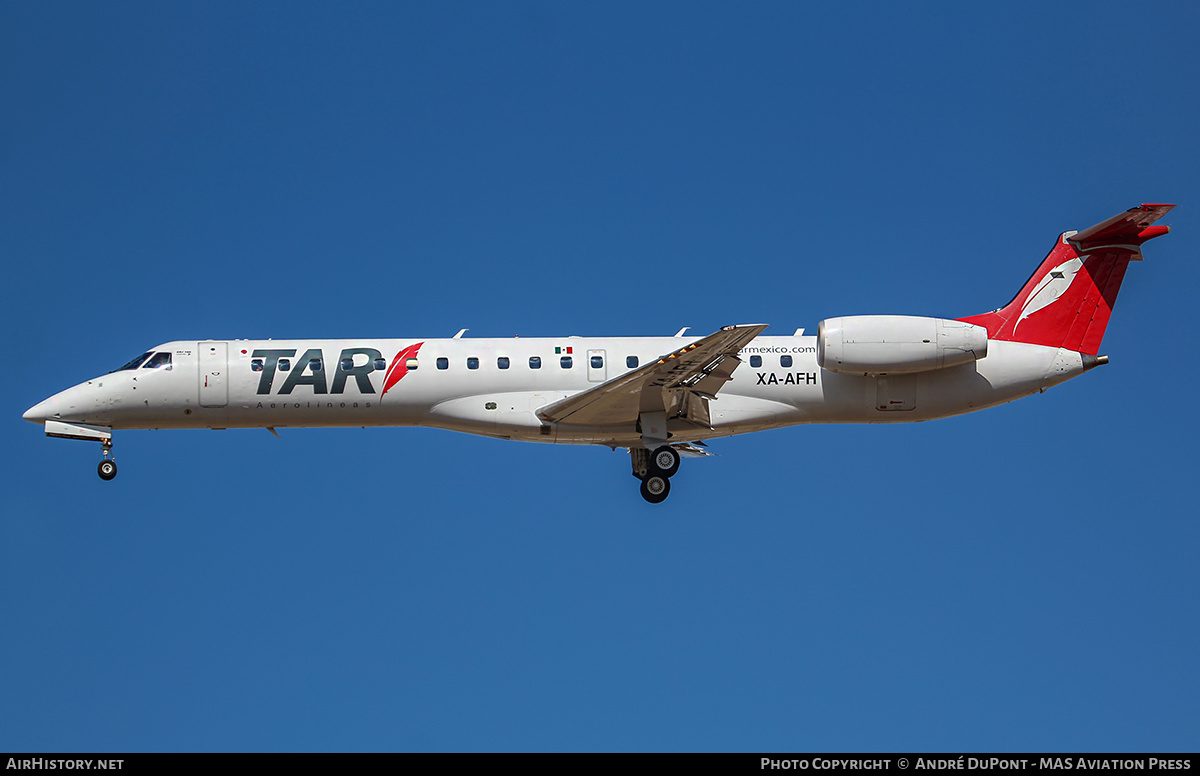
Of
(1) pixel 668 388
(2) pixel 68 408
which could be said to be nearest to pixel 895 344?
(1) pixel 668 388

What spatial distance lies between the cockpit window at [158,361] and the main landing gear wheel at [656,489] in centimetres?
1015

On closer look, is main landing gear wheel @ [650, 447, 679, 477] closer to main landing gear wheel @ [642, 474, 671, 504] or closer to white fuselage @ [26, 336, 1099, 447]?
main landing gear wheel @ [642, 474, 671, 504]

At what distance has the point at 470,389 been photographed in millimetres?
24812

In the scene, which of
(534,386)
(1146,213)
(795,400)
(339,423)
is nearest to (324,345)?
(339,423)

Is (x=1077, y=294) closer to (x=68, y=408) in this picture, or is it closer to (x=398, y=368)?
(x=398, y=368)

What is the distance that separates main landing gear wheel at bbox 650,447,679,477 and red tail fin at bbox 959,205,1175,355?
23.5 feet

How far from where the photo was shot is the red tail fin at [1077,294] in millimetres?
25984

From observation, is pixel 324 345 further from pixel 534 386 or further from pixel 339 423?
pixel 534 386

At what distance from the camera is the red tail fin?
85.3ft

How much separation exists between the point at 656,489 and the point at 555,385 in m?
2.97

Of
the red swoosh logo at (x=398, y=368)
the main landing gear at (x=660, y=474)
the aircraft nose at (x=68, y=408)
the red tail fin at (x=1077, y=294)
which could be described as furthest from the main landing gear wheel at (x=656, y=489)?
the aircraft nose at (x=68, y=408)

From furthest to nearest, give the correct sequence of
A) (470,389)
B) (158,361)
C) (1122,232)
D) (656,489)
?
(1122,232) → (158,361) → (470,389) → (656,489)
